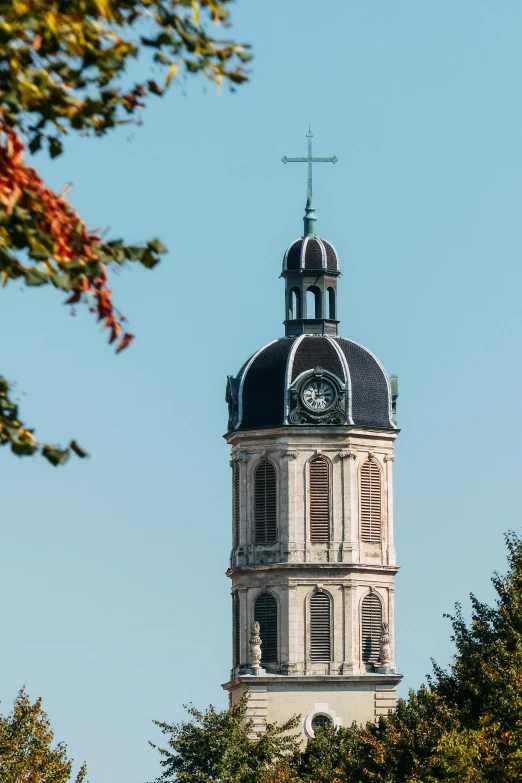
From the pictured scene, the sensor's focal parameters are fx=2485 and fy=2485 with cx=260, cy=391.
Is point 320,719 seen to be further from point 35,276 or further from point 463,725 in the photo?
point 35,276

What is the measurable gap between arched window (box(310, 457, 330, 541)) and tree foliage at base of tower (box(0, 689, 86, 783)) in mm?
37044

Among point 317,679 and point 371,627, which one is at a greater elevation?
point 371,627

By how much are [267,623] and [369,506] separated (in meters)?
7.06

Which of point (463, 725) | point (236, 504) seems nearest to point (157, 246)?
point (463, 725)

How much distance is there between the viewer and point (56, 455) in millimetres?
18109

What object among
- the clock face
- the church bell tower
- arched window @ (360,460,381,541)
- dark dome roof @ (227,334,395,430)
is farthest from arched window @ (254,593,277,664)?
the clock face

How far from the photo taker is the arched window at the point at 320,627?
111 m

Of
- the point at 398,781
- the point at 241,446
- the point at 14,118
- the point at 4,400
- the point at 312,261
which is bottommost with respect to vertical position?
the point at 4,400

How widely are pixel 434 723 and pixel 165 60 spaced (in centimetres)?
5372

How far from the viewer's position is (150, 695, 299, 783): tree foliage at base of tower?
87.0m

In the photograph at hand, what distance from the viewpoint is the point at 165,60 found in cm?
1767

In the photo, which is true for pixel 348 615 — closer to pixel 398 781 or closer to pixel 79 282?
pixel 398 781

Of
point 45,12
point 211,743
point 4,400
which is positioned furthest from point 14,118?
point 211,743

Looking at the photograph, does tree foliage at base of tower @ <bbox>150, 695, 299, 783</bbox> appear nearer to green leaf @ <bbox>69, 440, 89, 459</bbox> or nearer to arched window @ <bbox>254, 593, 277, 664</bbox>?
arched window @ <bbox>254, 593, 277, 664</bbox>
